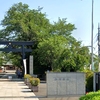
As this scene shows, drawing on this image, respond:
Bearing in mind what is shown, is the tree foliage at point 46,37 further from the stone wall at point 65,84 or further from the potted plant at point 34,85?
the stone wall at point 65,84

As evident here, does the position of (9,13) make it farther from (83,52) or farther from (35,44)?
(83,52)

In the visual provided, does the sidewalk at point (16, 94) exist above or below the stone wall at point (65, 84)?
below

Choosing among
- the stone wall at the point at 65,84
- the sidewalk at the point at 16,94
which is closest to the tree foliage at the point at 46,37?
the sidewalk at the point at 16,94

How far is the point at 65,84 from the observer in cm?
1884

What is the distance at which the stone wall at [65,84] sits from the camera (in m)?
18.7

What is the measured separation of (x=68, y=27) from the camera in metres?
49.3

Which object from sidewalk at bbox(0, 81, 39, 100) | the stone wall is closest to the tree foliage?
sidewalk at bbox(0, 81, 39, 100)

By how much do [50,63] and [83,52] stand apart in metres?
5.64

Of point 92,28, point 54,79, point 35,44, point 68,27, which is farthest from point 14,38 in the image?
point 54,79

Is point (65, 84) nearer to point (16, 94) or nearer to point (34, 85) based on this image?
point (16, 94)

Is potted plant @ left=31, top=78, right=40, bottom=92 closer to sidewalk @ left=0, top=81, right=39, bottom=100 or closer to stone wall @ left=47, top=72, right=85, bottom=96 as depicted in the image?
sidewalk @ left=0, top=81, right=39, bottom=100

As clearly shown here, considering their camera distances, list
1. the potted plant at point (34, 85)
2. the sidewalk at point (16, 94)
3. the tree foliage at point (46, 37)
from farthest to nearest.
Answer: the tree foliage at point (46, 37) → the potted plant at point (34, 85) → the sidewalk at point (16, 94)

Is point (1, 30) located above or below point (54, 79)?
above

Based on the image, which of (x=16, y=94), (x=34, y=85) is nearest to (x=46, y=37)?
(x=34, y=85)
